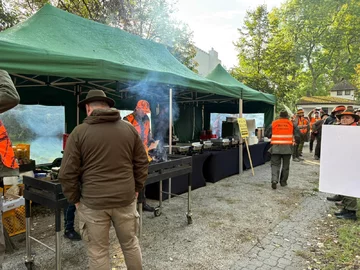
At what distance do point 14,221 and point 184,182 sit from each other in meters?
2.96

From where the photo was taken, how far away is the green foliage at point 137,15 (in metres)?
13.7

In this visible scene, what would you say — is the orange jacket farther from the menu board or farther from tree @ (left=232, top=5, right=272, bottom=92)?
tree @ (left=232, top=5, right=272, bottom=92)

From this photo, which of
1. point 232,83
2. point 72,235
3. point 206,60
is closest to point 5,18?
point 232,83

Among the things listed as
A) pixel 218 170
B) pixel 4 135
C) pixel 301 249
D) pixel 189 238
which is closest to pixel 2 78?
pixel 4 135

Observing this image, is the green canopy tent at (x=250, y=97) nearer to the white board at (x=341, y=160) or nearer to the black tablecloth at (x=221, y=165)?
the black tablecloth at (x=221, y=165)

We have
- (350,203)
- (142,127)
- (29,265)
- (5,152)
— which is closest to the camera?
(29,265)

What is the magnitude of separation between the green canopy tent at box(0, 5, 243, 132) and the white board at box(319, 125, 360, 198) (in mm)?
2500

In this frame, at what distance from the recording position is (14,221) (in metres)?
3.35

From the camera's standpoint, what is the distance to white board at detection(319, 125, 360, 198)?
115 inches

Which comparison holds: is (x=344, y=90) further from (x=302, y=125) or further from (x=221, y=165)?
(x=221, y=165)

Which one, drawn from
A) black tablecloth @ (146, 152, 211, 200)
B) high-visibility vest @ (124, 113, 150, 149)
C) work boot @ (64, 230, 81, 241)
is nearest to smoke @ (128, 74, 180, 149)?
black tablecloth @ (146, 152, 211, 200)

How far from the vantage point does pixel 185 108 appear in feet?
33.7

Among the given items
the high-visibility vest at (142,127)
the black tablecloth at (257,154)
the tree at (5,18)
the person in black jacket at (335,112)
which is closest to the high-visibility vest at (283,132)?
the person in black jacket at (335,112)

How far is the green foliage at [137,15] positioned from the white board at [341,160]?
45.2ft
